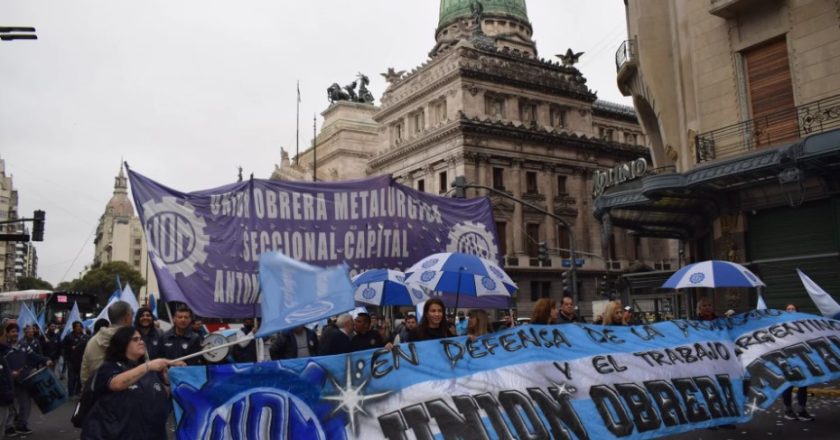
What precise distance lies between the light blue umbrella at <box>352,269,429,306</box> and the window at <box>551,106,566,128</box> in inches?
1736

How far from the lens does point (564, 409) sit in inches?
295

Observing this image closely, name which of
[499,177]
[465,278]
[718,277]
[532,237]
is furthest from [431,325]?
[532,237]

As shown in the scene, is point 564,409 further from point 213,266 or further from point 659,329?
point 213,266

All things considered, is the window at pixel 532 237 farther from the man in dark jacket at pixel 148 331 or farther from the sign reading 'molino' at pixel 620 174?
the man in dark jacket at pixel 148 331

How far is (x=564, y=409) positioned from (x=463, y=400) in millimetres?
1208

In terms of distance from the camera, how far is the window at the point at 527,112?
5338 centimetres

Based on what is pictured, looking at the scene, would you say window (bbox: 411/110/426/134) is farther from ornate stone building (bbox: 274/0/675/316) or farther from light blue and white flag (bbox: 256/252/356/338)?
light blue and white flag (bbox: 256/252/356/338)

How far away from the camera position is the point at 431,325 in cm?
833

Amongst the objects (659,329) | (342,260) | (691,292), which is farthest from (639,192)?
(342,260)

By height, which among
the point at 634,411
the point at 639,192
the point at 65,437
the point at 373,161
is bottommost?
the point at 65,437

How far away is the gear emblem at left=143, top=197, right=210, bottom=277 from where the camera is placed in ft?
25.1

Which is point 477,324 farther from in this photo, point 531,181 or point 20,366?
point 531,181

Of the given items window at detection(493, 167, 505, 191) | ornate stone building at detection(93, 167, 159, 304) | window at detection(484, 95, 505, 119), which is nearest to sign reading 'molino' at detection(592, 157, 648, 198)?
window at detection(493, 167, 505, 191)

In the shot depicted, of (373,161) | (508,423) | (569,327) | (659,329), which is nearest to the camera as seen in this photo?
(508,423)
